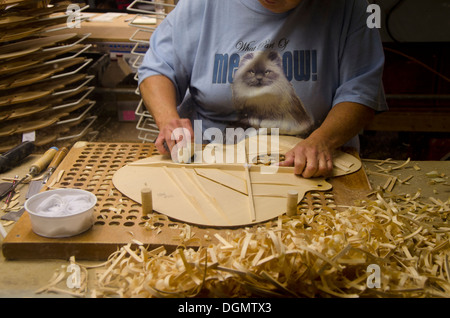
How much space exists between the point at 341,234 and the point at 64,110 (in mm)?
1319

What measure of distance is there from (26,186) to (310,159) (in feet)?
2.43

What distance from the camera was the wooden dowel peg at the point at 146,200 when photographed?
0.96 metres

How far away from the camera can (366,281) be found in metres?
0.79

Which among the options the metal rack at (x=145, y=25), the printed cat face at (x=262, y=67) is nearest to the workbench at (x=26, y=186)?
the printed cat face at (x=262, y=67)

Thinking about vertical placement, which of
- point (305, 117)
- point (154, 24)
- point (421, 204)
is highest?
point (154, 24)

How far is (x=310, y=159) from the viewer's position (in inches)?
A: 46.3

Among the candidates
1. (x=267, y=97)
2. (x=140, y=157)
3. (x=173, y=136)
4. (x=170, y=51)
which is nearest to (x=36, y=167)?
(x=140, y=157)

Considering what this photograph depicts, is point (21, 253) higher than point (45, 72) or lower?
lower

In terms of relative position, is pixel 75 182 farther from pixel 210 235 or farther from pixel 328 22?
pixel 328 22

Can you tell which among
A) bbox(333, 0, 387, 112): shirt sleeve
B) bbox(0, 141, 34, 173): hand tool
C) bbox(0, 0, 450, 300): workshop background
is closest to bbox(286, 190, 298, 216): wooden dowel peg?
bbox(0, 0, 450, 300): workshop background

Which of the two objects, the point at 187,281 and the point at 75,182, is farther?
the point at 75,182
